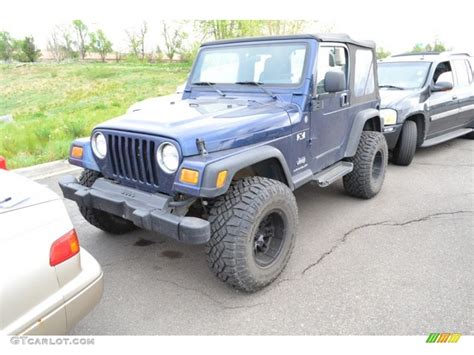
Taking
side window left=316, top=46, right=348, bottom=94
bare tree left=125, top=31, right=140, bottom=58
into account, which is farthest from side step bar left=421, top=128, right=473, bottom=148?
bare tree left=125, top=31, right=140, bottom=58

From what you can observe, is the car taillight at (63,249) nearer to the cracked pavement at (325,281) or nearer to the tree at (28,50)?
the cracked pavement at (325,281)

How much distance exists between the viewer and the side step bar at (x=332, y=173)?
11.9ft

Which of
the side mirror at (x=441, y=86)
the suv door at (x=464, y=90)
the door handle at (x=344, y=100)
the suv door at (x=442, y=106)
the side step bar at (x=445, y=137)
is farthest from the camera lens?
the suv door at (x=464, y=90)

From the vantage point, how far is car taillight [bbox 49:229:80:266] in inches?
70.2

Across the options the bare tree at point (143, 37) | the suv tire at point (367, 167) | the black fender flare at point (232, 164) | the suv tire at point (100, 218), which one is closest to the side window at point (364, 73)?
the suv tire at point (367, 167)

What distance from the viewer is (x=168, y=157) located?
99.7 inches

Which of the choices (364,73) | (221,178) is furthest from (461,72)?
(221,178)

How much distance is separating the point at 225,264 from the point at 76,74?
30.1 m

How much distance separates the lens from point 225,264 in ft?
8.40

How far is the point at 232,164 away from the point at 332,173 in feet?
5.67

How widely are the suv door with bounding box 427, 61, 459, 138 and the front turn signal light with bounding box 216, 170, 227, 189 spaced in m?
5.32

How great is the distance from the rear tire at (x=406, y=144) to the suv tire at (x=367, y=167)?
159 centimetres

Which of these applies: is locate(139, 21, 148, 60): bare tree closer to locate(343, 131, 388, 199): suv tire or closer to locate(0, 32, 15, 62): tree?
locate(0, 32, 15, 62): tree

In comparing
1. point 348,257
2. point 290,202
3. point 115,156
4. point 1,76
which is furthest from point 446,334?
point 1,76
